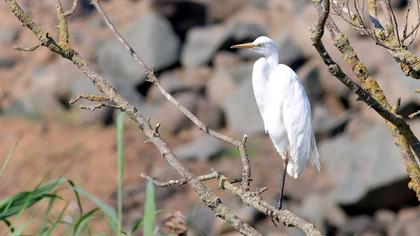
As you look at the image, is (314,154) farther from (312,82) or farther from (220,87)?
(220,87)

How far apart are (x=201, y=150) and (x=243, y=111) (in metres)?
0.55

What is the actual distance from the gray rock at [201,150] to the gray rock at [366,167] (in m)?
1.02

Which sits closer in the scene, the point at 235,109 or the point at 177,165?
the point at 177,165

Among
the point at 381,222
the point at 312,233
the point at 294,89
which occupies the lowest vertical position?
the point at 312,233

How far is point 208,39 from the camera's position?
11.5 metres

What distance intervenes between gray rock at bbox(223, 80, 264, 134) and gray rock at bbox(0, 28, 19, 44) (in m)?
2.76

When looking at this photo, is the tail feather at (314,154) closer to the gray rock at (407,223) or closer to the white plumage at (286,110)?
the white plumage at (286,110)

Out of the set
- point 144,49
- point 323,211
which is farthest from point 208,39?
point 323,211

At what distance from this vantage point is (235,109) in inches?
418

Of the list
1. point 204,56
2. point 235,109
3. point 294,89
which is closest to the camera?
point 294,89

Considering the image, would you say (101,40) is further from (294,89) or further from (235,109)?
(294,89)

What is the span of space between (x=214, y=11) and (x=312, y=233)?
9594 millimetres

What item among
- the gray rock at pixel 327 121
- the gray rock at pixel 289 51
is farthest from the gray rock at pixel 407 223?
the gray rock at pixel 289 51

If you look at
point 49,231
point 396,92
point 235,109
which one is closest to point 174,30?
point 235,109
